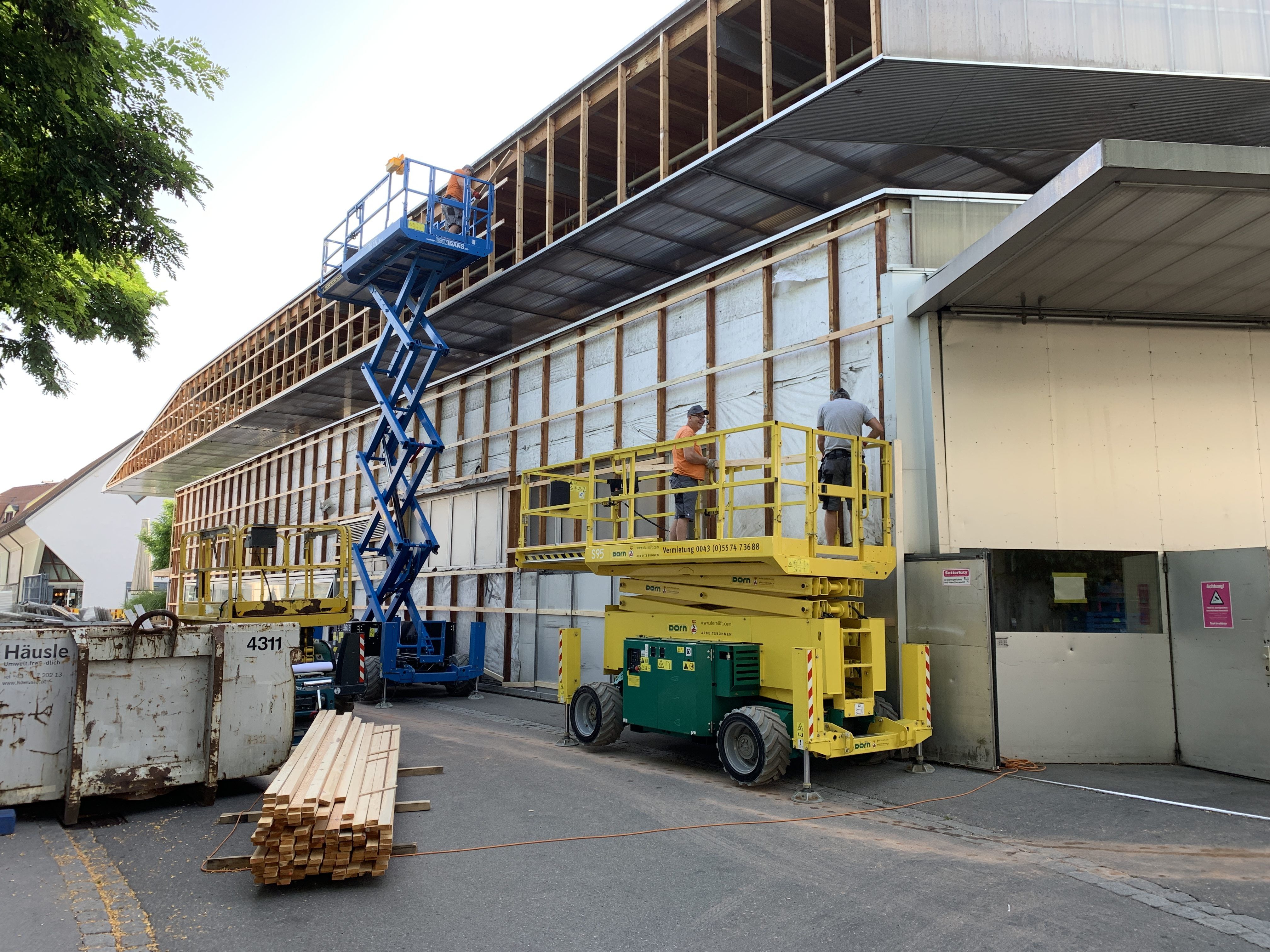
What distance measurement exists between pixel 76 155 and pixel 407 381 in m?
9.19

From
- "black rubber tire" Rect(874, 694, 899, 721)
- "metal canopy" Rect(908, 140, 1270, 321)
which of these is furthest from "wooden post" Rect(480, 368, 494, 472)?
"black rubber tire" Rect(874, 694, 899, 721)

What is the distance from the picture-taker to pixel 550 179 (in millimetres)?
17250

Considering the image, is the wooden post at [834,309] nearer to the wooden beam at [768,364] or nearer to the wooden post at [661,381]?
the wooden beam at [768,364]

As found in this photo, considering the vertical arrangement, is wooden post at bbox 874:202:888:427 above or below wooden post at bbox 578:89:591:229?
Result: below

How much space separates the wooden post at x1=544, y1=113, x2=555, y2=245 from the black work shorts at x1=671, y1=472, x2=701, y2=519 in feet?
23.6

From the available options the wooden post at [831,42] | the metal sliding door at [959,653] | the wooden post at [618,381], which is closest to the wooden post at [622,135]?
the wooden post at [618,381]

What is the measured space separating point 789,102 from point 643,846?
13.5 metres

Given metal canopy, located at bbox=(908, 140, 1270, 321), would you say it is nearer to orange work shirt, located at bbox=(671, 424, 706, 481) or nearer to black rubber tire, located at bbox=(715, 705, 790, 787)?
orange work shirt, located at bbox=(671, 424, 706, 481)

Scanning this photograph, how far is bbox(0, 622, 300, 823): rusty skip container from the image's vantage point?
268 inches

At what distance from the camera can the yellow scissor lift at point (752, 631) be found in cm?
842

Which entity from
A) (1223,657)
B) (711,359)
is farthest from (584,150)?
(1223,657)

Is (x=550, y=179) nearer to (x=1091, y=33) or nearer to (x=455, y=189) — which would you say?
(x=455, y=189)

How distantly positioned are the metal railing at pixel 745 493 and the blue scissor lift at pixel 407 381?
3.85 m

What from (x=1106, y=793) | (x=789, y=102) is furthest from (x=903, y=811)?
(x=789, y=102)
